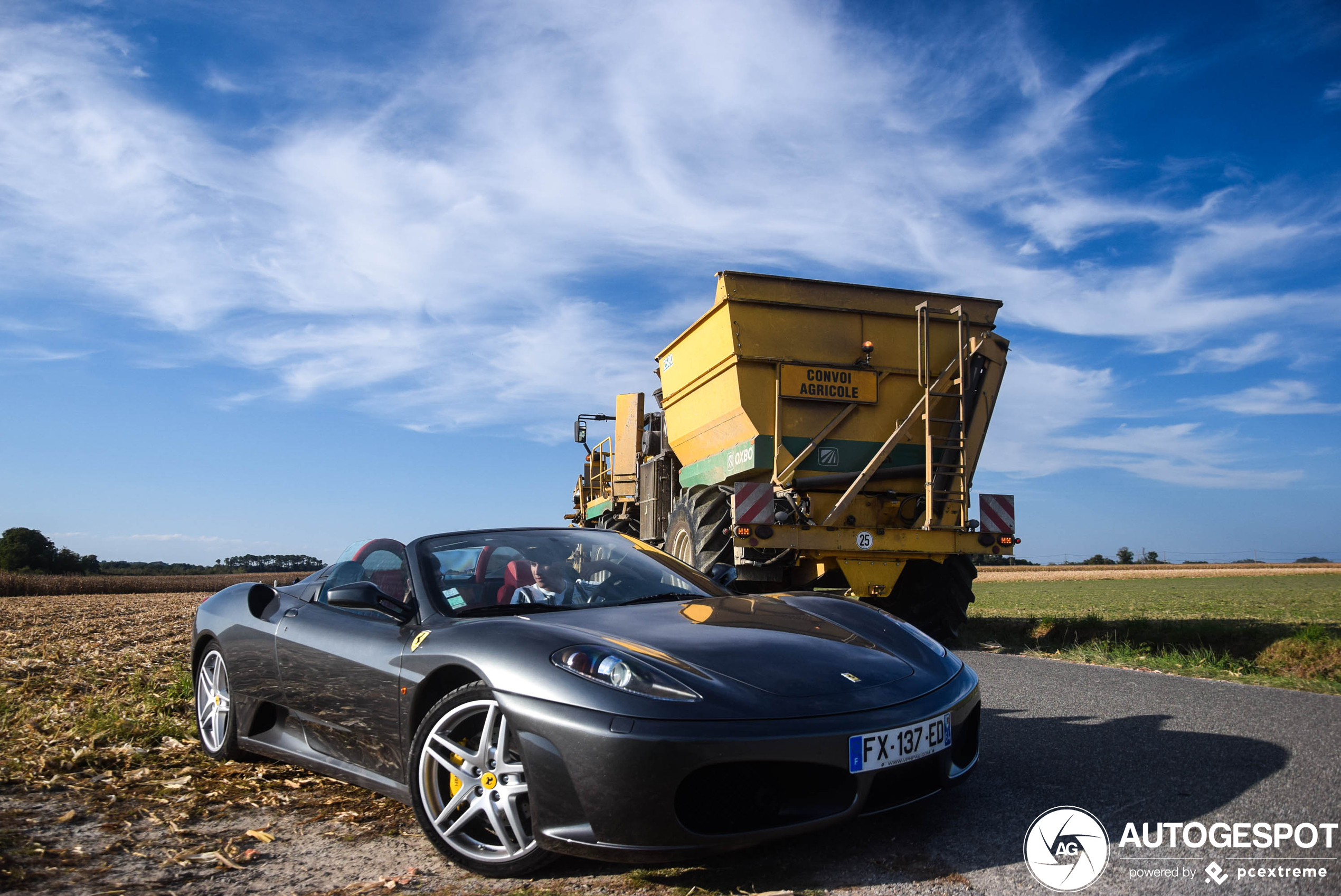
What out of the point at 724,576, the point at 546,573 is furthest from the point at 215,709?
the point at 724,576

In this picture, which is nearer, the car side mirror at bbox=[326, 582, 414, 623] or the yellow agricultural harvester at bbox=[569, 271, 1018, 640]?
the car side mirror at bbox=[326, 582, 414, 623]

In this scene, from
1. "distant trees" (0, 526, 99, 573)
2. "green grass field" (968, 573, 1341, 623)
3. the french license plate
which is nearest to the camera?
the french license plate

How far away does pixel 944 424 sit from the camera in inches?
360

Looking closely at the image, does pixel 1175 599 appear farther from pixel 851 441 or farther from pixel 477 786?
pixel 477 786

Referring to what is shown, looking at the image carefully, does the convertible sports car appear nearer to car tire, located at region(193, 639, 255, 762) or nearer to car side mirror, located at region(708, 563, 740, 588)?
car side mirror, located at region(708, 563, 740, 588)

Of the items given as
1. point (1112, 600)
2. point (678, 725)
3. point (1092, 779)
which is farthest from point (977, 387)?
point (1112, 600)

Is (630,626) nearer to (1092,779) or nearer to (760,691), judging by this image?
(760,691)

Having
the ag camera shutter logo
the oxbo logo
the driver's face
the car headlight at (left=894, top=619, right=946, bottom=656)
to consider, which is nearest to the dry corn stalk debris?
the driver's face

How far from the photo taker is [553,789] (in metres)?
2.60

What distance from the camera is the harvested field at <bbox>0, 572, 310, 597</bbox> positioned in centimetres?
2205

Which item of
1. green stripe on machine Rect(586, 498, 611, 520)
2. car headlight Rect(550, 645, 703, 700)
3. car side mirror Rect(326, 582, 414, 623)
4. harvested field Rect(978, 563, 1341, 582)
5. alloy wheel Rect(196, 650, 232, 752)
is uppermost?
green stripe on machine Rect(586, 498, 611, 520)

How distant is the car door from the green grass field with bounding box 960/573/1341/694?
5.33m

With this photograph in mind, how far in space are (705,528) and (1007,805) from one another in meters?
6.00

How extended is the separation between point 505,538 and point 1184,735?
123 inches
